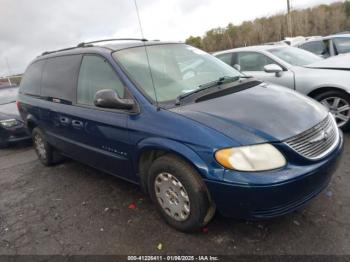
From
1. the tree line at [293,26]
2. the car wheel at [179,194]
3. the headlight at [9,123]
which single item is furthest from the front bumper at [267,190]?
the tree line at [293,26]

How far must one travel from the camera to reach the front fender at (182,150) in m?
2.40

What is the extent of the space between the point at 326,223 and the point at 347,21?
54.4 m

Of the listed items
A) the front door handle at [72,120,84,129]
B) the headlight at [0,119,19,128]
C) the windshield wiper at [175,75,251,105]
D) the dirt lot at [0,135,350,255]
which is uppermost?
the windshield wiper at [175,75,251,105]

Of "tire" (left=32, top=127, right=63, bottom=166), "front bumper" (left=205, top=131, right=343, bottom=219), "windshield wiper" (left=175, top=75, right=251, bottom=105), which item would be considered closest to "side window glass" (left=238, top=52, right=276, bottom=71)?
"windshield wiper" (left=175, top=75, right=251, bottom=105)

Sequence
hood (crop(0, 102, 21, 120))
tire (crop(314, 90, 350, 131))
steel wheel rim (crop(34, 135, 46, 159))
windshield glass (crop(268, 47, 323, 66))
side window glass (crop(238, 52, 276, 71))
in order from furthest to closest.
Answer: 1. hood (crop(0, 102, 21, 120))
2. side window glass (crop(238, 52, 276, 71))
3. windshield glass (crop(268, 47, 323, 66))
4. steel wheel rim (crop(34, 135, 46, 159))
5. tire (crop(314, 90, 350, 131))

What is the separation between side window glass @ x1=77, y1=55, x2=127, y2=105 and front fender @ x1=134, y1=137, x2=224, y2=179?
2.01ft

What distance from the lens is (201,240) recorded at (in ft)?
8.98

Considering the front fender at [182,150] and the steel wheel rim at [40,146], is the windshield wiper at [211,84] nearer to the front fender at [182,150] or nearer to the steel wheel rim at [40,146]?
the front fender at [182,150]

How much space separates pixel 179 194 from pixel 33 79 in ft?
11.8

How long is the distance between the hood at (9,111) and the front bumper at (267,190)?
18.9ft

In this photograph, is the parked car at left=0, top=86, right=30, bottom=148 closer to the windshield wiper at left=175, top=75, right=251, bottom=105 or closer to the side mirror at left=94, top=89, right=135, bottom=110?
the side mirror at left=94, top=89, right=135, bottom=110

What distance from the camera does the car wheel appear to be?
2549mm

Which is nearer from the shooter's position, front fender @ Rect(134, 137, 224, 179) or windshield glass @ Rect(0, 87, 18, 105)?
front fender @ Rect(134, 137, 224, 179)

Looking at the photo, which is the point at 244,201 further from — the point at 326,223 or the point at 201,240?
the point at 326,223
